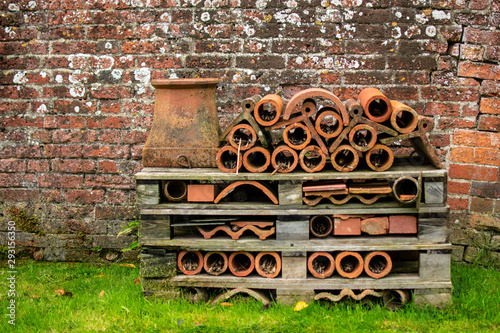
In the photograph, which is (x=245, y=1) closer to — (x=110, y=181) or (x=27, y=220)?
(x=110, y=181)

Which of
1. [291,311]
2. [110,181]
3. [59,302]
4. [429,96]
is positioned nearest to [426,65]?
[429,96]

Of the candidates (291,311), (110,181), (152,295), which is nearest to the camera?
(291,311)

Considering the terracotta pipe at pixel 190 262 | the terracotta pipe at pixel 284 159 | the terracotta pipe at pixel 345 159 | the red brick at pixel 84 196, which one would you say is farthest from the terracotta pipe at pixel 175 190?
the red brick at pixel 84 196

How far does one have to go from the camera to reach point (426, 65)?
3600 millimetres

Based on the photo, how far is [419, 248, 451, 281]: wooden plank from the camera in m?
2.83

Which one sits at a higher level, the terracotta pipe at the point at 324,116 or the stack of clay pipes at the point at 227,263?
the terracotta pipe at the point at 324,116

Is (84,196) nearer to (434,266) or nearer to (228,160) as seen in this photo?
(228,160)

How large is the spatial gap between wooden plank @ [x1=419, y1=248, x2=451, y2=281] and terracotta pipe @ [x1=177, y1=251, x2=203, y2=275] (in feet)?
4.76

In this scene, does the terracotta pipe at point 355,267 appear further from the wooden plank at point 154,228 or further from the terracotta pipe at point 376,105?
the wooden plank at point 154,228

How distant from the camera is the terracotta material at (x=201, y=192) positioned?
9.61 ft

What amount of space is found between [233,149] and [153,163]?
Answer: 0.62 metres

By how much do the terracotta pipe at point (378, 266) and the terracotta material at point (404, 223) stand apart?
0.60 feet

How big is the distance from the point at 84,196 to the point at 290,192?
204cm

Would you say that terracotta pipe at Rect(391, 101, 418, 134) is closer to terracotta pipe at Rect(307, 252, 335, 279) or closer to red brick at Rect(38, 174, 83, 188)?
terracotta pipe at Rect(307, 252, 335, 279)
